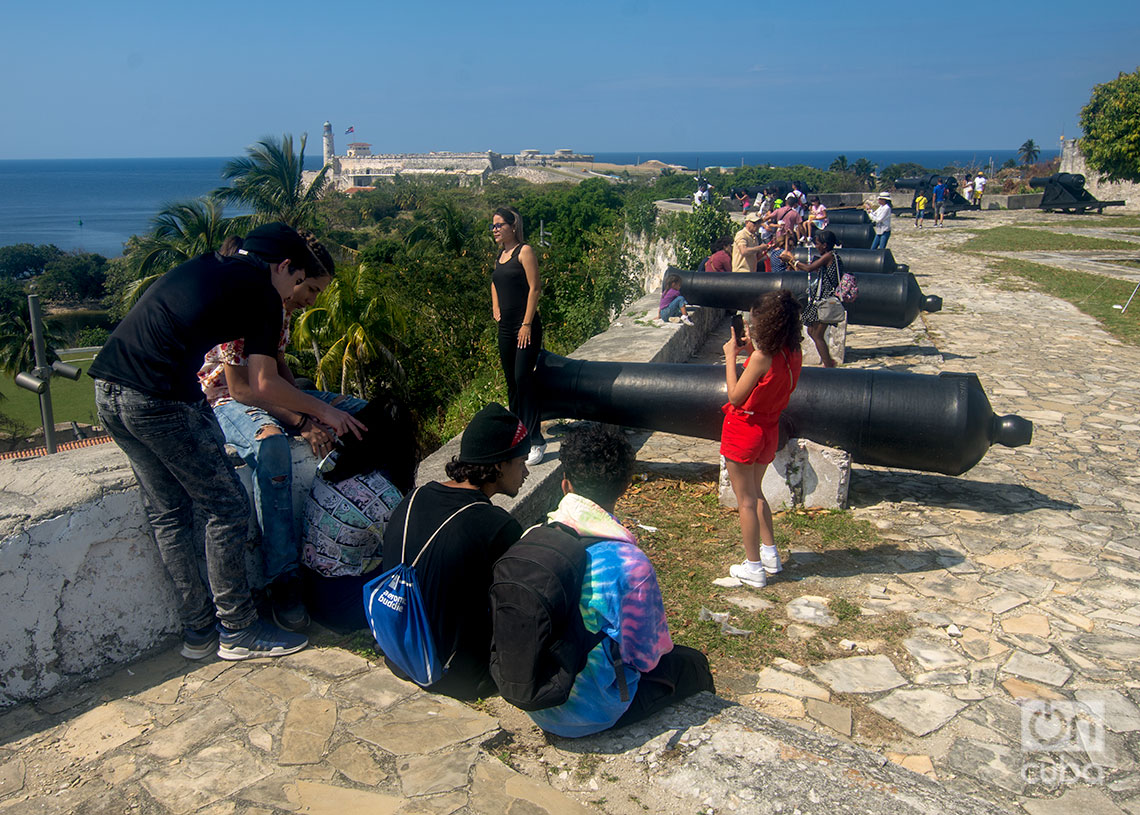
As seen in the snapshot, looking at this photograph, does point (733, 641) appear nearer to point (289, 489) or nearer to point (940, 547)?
point (940, 547)

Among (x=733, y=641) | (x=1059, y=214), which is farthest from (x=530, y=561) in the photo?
(x=1059, y=214)

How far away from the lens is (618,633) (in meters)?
2.28

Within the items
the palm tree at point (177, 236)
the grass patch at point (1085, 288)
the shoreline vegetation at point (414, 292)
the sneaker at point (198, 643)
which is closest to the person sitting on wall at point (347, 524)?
the sneaker at point (198, 643)

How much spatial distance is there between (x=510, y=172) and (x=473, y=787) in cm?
14070

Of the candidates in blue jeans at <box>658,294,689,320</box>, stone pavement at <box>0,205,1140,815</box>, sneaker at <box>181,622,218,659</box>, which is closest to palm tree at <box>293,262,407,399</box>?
blue jeans at <box>658,294,689,320</box>

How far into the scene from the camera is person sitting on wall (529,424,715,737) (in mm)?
2270

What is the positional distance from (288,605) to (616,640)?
1346mm

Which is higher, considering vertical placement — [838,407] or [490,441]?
[490,441]

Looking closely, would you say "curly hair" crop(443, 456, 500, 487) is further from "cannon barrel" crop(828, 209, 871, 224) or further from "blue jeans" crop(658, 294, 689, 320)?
"cannon barrel" crop(828, 209, 871, 224)

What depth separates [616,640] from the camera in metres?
2.29

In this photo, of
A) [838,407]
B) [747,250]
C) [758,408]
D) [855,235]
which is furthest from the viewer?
[855,235]

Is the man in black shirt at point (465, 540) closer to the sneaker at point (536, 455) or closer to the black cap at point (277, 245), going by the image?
the black cap at point (277, 245)
